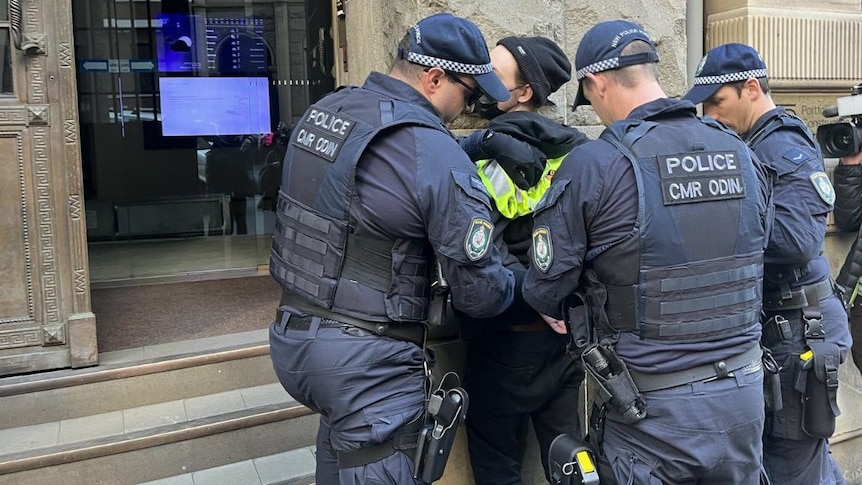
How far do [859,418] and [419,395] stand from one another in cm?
333

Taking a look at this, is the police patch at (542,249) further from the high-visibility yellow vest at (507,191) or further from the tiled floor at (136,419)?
the tiled floor at (136,419)

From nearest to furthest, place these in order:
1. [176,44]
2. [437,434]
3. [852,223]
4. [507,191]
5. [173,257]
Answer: [437,434] < [507,191] < [852,223] < [173,257] < [176,44]

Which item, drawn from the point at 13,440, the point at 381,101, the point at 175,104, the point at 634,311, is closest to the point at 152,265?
the point at 175,104

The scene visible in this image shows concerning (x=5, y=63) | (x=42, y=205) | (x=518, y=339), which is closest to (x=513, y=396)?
(x=518, y=339)

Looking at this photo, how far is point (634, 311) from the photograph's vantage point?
2064 millimetres

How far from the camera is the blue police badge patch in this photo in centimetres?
272

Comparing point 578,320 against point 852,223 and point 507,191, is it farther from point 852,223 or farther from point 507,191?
point 852,223

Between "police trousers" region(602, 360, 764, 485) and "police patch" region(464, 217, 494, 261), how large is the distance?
0.63 metres

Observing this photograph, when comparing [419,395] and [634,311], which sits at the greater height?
[634,311]

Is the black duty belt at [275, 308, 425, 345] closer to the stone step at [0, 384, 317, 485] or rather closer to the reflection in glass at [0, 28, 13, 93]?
the stone step at [0, 384, 317, 485]

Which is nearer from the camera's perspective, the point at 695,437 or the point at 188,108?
the point at 695,437

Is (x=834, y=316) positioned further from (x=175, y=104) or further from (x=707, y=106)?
(x=175, y=104)

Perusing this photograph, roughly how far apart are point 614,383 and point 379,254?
2.56ft

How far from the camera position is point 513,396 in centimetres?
262
